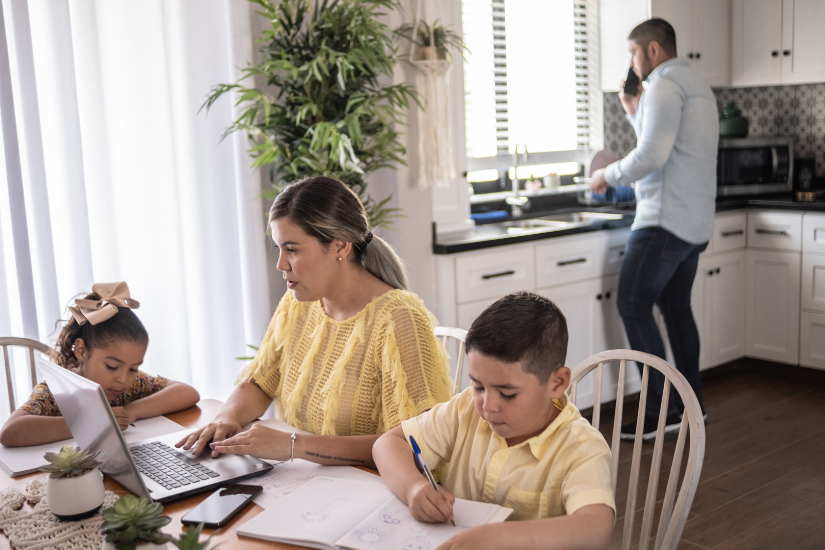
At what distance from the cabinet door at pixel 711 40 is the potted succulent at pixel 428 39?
71.0 inches

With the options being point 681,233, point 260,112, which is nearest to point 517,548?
point 260,112

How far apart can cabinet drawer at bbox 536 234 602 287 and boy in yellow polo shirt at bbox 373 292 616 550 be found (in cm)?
211

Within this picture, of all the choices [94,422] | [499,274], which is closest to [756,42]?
[499,274]

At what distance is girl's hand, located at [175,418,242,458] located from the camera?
1501 mm

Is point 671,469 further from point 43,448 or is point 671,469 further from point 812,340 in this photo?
point 812,340

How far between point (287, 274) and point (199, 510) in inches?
24.1

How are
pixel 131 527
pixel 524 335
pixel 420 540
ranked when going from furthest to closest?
pixel 524 335 → pixel 420 540 → pixel 131 527

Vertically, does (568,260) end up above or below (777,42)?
A: below

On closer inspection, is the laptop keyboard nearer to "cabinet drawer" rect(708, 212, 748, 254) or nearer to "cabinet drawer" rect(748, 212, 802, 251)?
"cabinet drawer" rect(708, 212, 748, 254)

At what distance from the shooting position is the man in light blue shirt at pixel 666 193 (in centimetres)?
319

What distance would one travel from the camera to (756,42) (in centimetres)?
437

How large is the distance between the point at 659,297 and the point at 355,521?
255cm

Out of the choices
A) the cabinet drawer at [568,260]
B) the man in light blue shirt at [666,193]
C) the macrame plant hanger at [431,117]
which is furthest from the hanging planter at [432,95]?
the man in light blue shirt at [666,193]

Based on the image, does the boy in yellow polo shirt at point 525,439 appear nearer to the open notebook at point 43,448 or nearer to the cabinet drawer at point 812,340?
the open notebook at point 43,448
